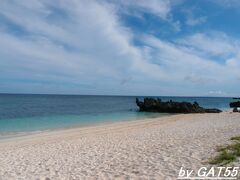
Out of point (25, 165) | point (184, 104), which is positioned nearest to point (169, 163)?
point (25, 165)

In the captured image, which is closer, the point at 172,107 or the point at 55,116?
the point at 55,116

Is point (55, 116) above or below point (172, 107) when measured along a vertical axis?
below

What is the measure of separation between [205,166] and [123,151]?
14.5 ft

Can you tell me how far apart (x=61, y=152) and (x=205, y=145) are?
635 cm

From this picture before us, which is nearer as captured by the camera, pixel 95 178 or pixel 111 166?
pixel 95 178

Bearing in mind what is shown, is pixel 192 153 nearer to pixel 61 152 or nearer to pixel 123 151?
pixel 123 151

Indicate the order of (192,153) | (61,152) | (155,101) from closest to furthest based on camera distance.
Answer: (192,153), (61,152), (155,101)

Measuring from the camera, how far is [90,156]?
1185 centimetres

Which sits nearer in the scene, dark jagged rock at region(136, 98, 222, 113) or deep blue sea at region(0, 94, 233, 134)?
deep blue sea at region(0, 94, 233, 134)

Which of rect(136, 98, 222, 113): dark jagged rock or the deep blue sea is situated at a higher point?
rect(136, 98, 222, 113): dark jagged rock

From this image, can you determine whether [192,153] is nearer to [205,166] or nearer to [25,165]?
[205,166]

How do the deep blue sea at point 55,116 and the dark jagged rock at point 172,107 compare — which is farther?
the dark jagged rock at point 172,107

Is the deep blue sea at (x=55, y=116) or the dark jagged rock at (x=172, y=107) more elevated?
the dark jagged rock at (x=172, y=107)

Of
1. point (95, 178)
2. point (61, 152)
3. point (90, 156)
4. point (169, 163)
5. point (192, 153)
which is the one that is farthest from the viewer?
point (61, 152)
